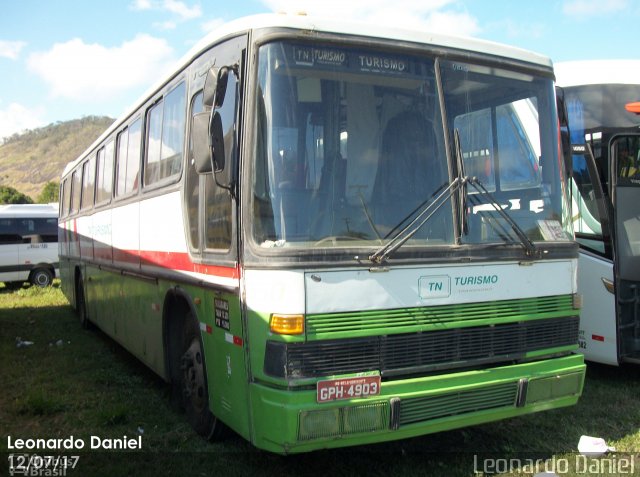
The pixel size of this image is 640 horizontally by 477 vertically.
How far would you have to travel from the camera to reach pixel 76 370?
8109 mm

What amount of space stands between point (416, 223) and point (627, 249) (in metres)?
3.69

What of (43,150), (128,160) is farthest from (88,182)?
(43,150)

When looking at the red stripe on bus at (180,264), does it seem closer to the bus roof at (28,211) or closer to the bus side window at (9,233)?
the bus side window at (9,233)

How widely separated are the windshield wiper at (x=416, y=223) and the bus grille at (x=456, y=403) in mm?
949

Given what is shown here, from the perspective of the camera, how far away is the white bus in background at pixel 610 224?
6789 mm

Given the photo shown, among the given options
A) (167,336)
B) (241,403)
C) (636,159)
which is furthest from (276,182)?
(636,159)

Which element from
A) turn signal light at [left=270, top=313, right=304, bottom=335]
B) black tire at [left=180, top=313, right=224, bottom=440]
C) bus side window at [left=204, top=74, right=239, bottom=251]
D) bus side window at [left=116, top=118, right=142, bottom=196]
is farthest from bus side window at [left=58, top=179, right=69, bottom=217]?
turn signal light at [left=270, top=313, right=304, bottom=335]

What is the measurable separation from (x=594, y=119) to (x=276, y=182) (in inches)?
191

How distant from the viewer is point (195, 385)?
539 cm

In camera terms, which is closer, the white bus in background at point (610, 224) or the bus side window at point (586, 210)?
the white bus in background at point (610, 224)

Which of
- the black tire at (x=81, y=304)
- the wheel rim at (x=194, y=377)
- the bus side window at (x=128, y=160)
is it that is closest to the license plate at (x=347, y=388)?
the wheel rim at (x=194, y=377)

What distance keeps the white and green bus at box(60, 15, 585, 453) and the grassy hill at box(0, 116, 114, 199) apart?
130 meters

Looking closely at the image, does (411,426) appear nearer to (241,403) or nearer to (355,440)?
(355,440)

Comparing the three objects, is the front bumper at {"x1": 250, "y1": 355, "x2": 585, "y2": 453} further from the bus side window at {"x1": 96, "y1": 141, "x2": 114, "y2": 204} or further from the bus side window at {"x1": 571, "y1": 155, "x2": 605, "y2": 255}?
the bus side window at {"x1": 96, "y1": 141, "x2": 114, "y2": 204}
